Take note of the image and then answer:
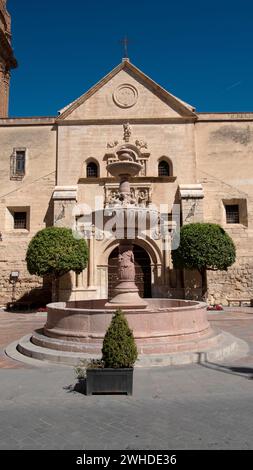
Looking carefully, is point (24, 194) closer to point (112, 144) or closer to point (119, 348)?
point (112, 144)

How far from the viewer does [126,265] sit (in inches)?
347

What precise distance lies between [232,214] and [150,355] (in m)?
15.1

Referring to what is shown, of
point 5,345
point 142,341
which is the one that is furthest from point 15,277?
point 142,341

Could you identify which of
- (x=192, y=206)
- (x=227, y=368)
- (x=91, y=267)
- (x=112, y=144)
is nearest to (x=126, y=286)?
(x=227, y=368)

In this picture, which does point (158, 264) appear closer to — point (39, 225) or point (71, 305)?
point (39, 225)

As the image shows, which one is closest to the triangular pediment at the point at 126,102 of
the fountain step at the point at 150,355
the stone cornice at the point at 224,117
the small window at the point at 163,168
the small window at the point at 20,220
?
the stone cornice at the point at 224,117

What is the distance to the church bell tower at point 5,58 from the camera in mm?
25875

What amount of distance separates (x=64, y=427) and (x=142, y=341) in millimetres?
3310

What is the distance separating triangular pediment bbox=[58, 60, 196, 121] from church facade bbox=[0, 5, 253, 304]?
6cm

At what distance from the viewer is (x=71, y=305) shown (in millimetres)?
11062

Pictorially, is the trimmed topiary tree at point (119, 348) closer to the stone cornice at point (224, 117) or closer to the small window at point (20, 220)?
the small window at point (20, 220)

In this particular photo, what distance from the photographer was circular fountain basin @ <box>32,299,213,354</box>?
23.1 feet

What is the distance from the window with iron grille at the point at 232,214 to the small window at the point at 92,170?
787cm

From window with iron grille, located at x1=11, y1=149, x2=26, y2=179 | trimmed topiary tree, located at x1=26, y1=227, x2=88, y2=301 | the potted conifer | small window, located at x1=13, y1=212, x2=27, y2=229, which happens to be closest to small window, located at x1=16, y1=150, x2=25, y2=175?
window with iron grille, located at x1=11, y1=149, x2=26, y2=179
